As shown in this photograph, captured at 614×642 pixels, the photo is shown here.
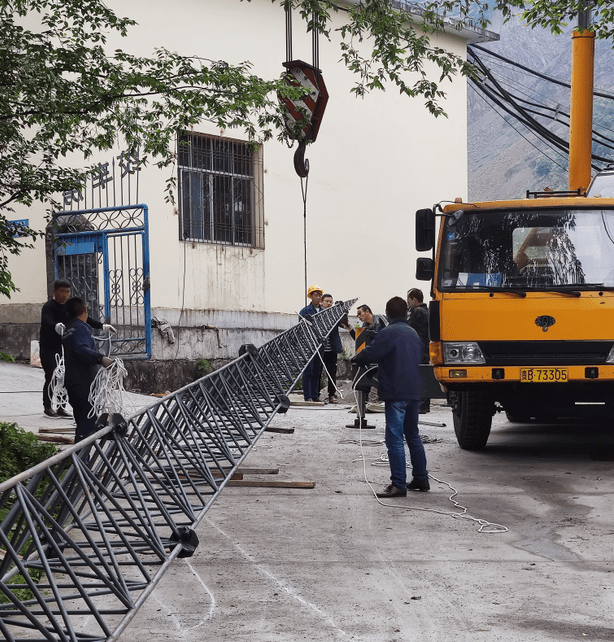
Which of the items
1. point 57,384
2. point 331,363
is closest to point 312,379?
point 331,363

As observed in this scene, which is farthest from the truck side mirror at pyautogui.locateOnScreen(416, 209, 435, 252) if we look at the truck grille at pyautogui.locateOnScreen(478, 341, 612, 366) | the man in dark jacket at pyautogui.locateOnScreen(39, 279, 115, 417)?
the man in dark jacket at pyautogui.locateOnScreen(39, 279, 115, 417)

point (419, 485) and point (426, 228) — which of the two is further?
point (426, 228)

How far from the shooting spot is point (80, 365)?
9.09 m

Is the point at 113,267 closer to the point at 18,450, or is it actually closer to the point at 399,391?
the point at 18,450

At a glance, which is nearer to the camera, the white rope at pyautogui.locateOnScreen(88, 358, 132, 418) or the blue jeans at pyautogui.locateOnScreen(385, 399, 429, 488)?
the blue jeans at pyautogui.locateOnScreen(385, 399, 429, 488)

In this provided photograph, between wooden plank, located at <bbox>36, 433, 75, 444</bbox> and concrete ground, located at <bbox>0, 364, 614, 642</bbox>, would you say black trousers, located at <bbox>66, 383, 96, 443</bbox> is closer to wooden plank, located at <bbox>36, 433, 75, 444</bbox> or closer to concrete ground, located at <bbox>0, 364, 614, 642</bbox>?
wooden plank, located at <bbox>36, 433, 75, 444</bbox>

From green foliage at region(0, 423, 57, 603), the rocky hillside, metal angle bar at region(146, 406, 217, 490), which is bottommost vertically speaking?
green foliage at region(0, 423, 57, 603)

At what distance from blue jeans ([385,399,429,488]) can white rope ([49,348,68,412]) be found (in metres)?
4.24

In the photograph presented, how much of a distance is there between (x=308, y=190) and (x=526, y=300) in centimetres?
1011

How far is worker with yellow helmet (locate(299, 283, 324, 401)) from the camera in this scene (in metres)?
15.0

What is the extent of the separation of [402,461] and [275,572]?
2.65 metres

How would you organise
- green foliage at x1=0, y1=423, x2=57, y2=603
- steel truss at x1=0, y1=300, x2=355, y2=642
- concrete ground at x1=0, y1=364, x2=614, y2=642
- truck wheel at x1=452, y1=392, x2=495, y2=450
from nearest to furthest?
steel truss at x1=0, y1=300, x2=355, y2=642 < concrete ground at x1=0, y1=364, x2=614, y2=642 < green foliage at x1=0, y1=423, x2=57, y2=603 < truck wheel at x1=452, y1=392, x2=495, y2=450

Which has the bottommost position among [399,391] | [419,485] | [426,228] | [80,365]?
[419,485]

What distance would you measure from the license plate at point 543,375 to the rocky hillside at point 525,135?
275ft
